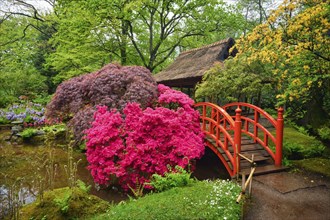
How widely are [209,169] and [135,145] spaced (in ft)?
10.6

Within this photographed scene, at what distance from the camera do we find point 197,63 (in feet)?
A: 39.1

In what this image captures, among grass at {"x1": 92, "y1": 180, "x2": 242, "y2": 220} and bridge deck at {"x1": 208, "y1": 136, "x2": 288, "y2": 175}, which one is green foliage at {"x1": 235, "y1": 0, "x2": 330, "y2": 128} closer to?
bridge deck at {"x1": 208, "y1": 136, "x2": 288, "y2": 175}

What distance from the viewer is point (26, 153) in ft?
30.5

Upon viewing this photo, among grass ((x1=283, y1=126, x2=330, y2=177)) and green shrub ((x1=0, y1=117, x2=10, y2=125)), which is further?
green shrub ((x1=0, y1=117, x2=10, y2=125))

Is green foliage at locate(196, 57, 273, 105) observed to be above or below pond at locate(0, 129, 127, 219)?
above

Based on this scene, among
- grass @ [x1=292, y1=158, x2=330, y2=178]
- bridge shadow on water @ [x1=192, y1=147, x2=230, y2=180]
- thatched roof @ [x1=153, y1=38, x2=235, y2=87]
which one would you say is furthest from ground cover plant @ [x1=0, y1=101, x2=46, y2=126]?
grass @ [x1=292, y1=158, x2=330, y2=178]

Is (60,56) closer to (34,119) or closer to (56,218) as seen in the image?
(34,119)

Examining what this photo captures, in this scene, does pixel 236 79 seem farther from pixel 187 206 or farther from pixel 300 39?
pixel 187 206

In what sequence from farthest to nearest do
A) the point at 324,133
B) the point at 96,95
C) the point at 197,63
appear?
the point at 197,63 → the point at 324,133 → the point at 96,95

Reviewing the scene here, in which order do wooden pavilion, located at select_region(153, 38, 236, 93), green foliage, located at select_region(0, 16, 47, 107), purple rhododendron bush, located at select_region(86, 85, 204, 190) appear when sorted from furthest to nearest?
green foliage, located at select_region(0, 16, 47, 107) < wooden pavilion, located at select_region(153, 38, 236, 93) < purple rhododendron bush, located at select_region(86, 85, 204, 190)

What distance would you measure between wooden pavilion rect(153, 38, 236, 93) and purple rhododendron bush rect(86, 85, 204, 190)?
4663mm

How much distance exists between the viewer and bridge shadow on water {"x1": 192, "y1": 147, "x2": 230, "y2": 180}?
7.33 metres

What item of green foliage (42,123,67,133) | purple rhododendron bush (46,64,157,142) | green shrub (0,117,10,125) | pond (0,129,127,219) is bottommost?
pond (0,129,127,219)

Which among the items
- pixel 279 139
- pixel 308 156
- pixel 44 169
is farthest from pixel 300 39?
pixel 44 169
